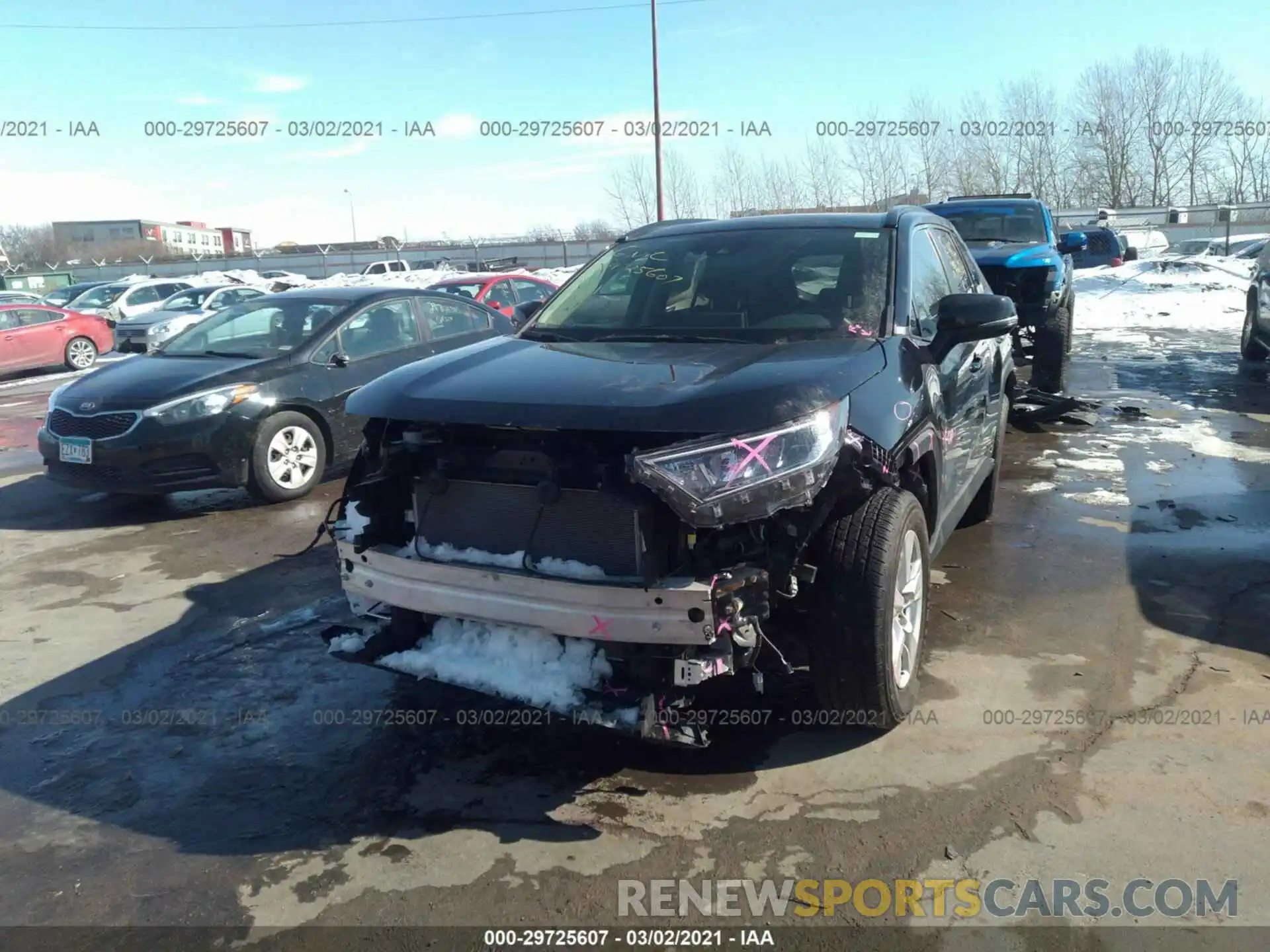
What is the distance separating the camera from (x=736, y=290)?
13.6ft

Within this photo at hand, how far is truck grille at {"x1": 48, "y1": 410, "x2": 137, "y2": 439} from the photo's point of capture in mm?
6695

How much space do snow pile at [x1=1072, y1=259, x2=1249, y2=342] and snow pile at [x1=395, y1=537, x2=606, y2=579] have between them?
15.8 m

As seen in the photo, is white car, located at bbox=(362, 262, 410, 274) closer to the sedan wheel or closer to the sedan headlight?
the sedan wheel

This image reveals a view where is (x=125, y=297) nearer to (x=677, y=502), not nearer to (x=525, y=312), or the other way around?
(x=525, y=312)

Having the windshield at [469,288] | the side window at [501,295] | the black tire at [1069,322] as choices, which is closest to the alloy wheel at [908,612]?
the black tire at [1069,322]

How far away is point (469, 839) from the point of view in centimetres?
297

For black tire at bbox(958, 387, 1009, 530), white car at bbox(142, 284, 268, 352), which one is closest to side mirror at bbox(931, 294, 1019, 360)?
black tire at bbox(958, 387, 1009, 530)

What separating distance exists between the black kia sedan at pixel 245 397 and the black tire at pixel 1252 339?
9.46m

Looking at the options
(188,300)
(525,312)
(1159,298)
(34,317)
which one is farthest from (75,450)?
(1159,298)

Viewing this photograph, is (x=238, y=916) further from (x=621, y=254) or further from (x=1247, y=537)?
(x=1247, y=537)

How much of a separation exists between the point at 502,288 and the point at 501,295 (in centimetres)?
12

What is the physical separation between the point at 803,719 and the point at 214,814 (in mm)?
2064

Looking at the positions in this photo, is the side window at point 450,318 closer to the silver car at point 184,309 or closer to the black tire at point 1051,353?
the black tire at point 1051,353

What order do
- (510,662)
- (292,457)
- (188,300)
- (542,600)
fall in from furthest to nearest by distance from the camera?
A: (188,300) < (292,457) < (510,662) < (542,600)
